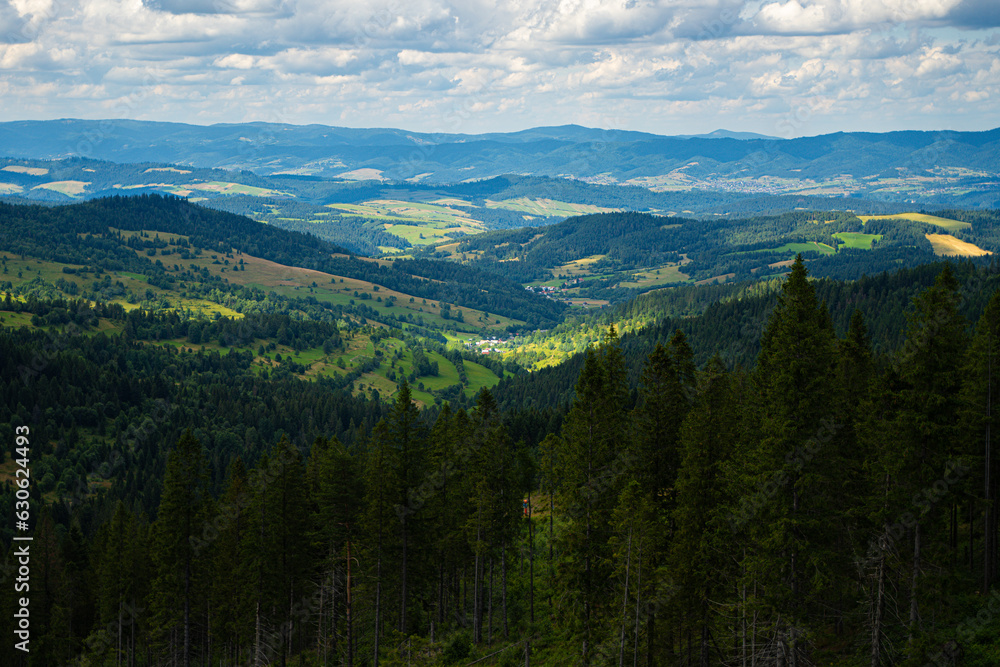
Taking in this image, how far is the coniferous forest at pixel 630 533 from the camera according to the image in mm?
32188

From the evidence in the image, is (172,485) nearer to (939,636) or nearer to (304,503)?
(304,503)

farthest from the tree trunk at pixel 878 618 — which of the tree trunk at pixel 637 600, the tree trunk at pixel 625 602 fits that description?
the tree trunk at pixel 625 602

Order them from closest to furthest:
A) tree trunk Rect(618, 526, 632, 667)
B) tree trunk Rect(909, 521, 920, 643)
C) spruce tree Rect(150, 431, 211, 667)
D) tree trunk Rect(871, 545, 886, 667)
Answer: tree trunk Rect(871, 545, 886, 667)
tree trunk Rect(909, 521, 920, 643)
tree trunk Rect(618, 526, 632, 667)
spruce tree Rect(150, 431, 211, 667)

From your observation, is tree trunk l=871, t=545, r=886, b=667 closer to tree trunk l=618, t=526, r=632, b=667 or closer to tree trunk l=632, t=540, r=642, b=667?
tree trunk l=632, t=540, r=642, b=667

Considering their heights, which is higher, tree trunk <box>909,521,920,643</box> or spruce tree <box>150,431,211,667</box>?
tree trunk <box>909,521,920,643</box>

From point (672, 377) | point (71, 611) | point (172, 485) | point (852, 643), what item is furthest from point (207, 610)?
point (852, 643)

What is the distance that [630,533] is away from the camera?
3619 centimetres

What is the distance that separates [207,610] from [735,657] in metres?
43.4

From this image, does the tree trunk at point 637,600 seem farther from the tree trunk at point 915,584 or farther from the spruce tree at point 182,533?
the spruce tree at point 182,533

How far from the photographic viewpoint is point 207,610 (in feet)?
200

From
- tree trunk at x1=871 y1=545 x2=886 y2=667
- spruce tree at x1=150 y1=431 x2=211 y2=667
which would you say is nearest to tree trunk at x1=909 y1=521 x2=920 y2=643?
tree trunk at x1=871 y1=545 x2=886 y2=667

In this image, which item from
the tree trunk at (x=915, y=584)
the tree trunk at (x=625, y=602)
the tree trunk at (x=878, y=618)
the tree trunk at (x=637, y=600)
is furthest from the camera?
the tree trunk at (x=625, y=602)

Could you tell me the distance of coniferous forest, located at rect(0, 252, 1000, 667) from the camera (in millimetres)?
32188

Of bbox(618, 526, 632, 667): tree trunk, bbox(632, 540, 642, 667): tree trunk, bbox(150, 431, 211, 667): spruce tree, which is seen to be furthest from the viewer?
bbox(150, 431, 211, 667): spruce tree
